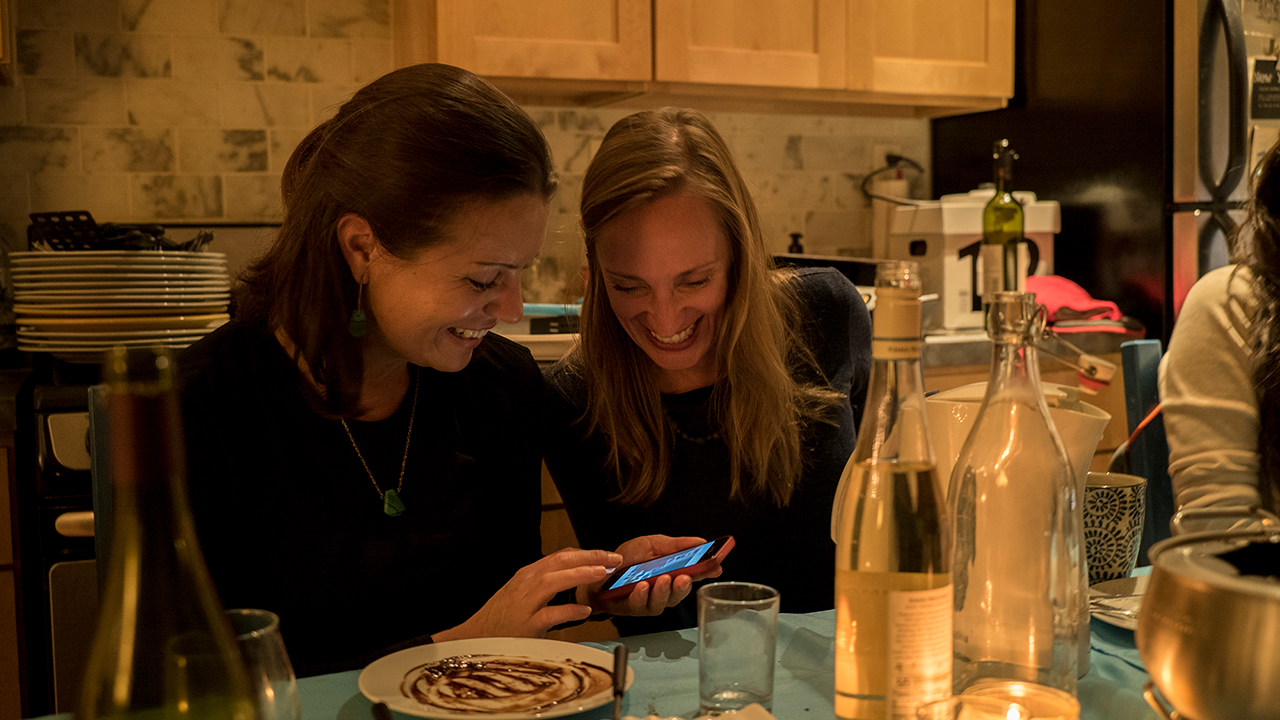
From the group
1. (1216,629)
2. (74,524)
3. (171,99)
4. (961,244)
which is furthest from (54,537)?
(961,244)

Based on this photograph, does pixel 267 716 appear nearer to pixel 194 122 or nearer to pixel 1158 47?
pixel 194 122

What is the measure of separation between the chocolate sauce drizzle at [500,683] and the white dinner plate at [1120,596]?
446mm

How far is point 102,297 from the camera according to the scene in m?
1.89

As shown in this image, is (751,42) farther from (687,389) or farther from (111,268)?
(111,268)

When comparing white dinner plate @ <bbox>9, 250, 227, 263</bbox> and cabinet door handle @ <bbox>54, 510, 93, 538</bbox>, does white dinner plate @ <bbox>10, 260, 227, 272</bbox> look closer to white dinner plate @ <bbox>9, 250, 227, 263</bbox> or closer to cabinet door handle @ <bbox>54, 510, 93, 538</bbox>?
white dinner plate @ <bbox>9, 250, 227, 263</bbox>

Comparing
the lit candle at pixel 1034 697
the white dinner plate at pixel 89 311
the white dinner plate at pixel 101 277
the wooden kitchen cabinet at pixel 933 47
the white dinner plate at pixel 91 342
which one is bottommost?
the lit candle at pixel 1034 697

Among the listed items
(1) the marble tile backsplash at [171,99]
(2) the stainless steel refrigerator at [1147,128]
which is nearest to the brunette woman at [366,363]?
(1) the marble tile backsplash at [171,99]

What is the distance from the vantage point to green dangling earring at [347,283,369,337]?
125cm

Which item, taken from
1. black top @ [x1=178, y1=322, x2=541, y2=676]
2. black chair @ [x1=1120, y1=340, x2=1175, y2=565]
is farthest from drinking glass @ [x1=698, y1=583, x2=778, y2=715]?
black chair @ [x1=1120, y1=340, x2=1175, y2=565]

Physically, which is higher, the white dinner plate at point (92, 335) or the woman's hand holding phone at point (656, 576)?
the white dinner plate at point (92, 335)

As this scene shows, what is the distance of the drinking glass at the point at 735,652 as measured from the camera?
2.51 feet

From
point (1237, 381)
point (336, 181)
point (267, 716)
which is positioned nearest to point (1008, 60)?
point (1237, 381)

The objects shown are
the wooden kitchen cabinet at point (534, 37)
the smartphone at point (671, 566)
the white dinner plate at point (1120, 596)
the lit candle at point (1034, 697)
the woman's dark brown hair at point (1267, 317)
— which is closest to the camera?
the lit candle at point (1034, 697)

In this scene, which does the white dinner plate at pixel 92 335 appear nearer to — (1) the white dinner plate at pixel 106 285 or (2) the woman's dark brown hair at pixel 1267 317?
(1) the white dinner plate at pixel 106 285
